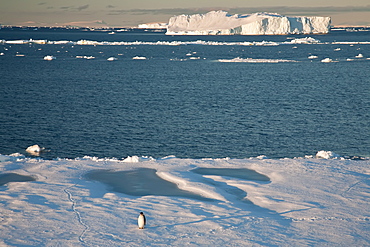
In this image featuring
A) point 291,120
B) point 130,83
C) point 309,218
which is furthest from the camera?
point 130,83

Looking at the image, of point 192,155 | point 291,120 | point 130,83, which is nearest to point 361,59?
point 130,83

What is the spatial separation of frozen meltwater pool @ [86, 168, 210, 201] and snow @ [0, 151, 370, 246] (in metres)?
0.04

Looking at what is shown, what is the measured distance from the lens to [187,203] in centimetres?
1474

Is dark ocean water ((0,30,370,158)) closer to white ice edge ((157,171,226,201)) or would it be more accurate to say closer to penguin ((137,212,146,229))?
white ice edge ((157,171,226,201))

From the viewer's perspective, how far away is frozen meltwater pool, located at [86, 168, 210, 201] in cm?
1592

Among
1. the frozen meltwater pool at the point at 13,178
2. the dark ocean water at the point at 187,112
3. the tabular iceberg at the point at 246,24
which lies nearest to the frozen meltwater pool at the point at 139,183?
the frozen meltwater pool at the point at 13,178

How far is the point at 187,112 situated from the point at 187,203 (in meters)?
22.5

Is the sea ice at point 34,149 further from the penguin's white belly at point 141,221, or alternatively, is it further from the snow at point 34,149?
the penguin's white belly at point 141,221

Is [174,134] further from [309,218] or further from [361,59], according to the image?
[361,59]

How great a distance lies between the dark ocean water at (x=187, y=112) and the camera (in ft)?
87.0

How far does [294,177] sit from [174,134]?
1273cm

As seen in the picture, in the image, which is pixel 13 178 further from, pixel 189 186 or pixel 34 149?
pixel 34 149

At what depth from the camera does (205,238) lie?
39.8ft

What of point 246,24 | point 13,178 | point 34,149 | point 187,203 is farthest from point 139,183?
point 246,24
